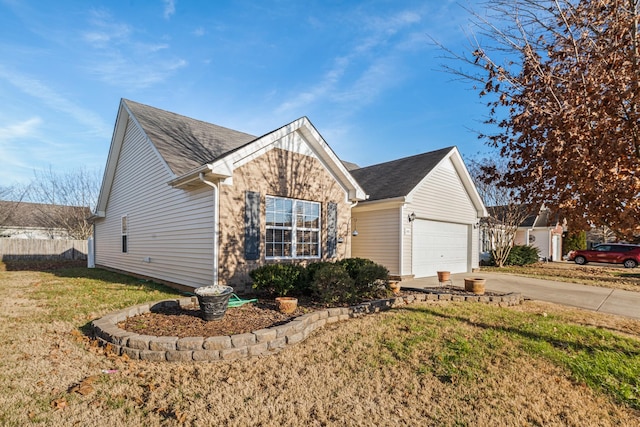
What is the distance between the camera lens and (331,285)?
292 inches

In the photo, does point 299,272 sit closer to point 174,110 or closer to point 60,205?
point 174,110

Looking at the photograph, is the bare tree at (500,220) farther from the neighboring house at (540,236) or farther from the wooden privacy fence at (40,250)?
the wooden privacy fence at (40,250)

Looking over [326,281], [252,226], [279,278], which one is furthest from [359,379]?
[252,226]

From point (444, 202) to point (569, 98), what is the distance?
10639mm

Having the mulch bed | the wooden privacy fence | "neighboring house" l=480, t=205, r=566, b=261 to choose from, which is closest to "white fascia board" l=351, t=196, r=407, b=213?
the mulch bed

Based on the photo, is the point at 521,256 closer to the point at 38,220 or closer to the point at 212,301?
the point at 212,301

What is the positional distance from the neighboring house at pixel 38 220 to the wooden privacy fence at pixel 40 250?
4.39 m

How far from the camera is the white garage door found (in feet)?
43.2

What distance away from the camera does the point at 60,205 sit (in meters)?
28.4

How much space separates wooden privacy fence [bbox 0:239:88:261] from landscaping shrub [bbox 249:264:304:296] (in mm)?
22045

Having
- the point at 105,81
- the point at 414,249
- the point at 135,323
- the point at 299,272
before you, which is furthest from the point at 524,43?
the point at 105,81

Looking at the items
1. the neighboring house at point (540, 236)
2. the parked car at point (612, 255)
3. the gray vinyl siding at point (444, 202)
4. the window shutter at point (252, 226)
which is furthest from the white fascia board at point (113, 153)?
the parked car at point (612, 255)

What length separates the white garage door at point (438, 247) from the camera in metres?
13.2

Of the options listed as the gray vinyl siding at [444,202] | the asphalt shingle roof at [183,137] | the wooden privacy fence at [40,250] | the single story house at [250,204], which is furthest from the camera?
the wooden privacy fence at [40,250]
